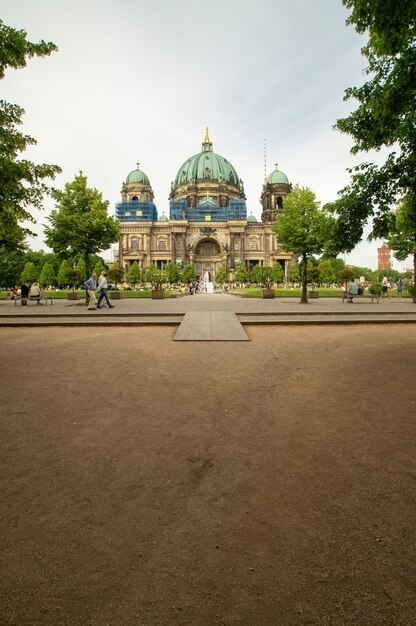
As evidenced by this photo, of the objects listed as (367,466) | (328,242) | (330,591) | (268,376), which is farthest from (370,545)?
(328,242)

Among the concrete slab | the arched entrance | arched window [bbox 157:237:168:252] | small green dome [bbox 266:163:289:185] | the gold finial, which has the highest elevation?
the gold finial

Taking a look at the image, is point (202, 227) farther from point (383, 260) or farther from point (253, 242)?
point (383, 260)

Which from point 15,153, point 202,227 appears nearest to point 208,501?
point 15,153

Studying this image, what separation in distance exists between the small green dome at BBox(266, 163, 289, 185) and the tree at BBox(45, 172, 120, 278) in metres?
76.0

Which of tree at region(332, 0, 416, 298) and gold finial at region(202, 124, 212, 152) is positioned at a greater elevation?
gold finial at region(202, 124, 212, 152)

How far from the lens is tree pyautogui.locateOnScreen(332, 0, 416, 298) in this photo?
6188 mm

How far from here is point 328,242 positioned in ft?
26.9

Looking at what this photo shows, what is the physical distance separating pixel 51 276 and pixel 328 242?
224ft

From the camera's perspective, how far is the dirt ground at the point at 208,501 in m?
1.84

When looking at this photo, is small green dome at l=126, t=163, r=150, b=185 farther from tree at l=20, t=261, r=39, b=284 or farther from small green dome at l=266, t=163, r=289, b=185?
tree at l=20, t=261, r=39, b=284

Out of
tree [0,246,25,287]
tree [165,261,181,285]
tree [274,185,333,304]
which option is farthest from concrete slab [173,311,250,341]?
tree [0,246,25,287]

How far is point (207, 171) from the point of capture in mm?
98188

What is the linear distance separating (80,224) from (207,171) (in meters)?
80.8

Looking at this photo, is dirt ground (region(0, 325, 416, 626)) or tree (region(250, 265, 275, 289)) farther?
tree (region(250, 265, 275, 289))
